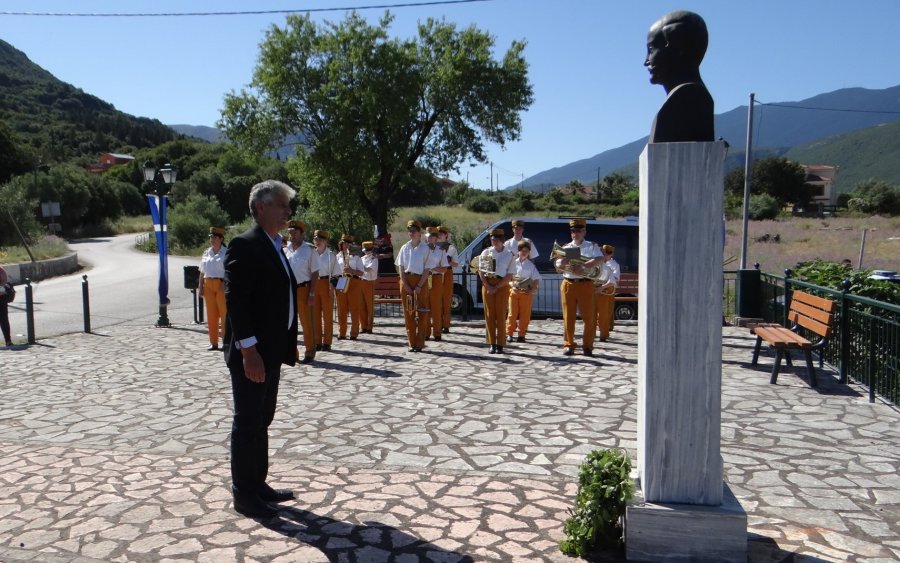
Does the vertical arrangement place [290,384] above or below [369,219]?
below

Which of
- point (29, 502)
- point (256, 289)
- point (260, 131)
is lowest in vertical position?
point (29, 502)

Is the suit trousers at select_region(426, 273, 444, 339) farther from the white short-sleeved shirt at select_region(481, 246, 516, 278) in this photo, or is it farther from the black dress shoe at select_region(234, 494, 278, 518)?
the black dress shoe at select_region(234, 494, 278, 518)

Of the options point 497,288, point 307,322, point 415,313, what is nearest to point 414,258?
point 415,313

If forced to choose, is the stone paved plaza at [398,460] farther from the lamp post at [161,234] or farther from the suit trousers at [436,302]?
the lamp post at [161,234]

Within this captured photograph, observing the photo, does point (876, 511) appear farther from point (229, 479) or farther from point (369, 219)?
point (369, 219)

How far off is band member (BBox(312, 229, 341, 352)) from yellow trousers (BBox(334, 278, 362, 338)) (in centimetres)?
64

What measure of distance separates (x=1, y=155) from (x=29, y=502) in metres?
66.1

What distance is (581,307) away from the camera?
9.84 m

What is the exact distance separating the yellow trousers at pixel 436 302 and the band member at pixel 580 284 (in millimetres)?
2175

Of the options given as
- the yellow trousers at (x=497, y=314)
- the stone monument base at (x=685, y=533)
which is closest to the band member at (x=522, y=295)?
the yellow trousers at (x=497, y=314)

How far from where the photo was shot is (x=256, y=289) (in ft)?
13.9

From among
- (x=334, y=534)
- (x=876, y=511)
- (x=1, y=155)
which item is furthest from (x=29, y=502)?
(x=1, y=155)

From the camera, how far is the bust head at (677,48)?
3.78 m

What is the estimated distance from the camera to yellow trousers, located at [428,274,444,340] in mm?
11141
